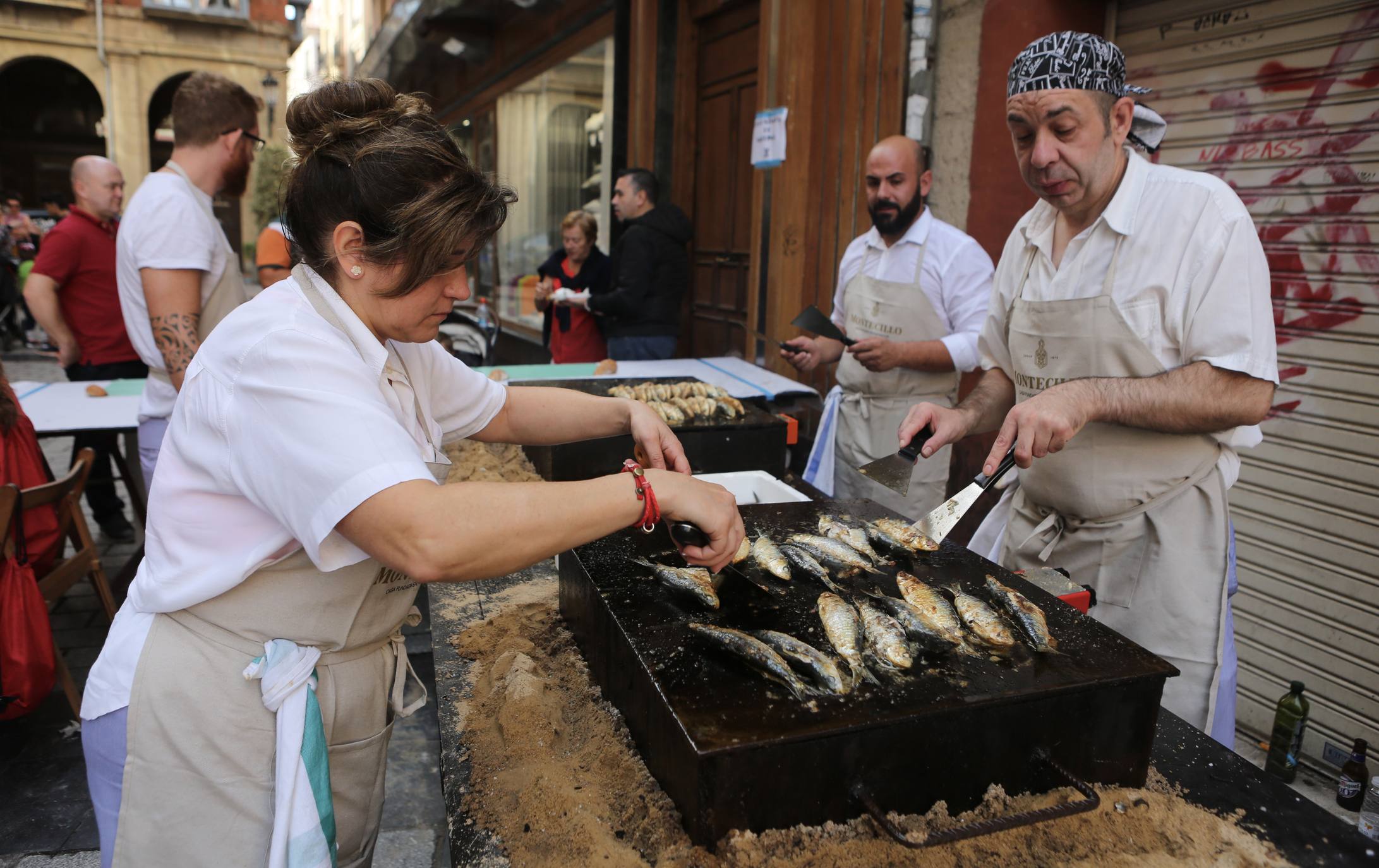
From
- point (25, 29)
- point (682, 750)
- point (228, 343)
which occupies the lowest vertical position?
point (682, 750)

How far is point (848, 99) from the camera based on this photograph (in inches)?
225

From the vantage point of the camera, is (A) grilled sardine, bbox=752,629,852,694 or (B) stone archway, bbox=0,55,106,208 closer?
(A) grilled sardine, bbox=752,629,852,694

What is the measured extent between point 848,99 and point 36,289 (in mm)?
5324

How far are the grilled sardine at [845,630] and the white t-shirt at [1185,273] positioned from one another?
1.25m

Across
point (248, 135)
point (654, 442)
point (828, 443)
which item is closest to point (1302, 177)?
point (828, 443)

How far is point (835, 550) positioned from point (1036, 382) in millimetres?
1020

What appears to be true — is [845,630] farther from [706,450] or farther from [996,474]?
[706,450]

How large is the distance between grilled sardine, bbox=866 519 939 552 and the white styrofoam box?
26.3 inches

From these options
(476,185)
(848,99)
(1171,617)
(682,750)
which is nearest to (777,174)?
(848,99)

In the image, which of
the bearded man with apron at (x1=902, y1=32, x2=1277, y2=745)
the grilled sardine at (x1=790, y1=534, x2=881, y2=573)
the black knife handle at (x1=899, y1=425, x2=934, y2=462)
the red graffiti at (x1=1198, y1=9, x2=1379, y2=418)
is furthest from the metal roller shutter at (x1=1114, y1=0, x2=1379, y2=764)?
the grilled sardine at (x1=790, y1=534, x2=881, y2=573)

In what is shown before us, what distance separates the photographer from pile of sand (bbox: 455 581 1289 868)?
4.70ft

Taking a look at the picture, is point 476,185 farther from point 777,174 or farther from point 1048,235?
point 777,174

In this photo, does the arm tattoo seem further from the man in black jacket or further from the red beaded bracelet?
the man in black jacket

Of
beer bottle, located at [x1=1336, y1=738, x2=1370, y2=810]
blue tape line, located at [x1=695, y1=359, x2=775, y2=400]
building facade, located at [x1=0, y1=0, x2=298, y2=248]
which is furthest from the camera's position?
building facade, located at [x1=0, y1=0, x2=298, y2=248]
